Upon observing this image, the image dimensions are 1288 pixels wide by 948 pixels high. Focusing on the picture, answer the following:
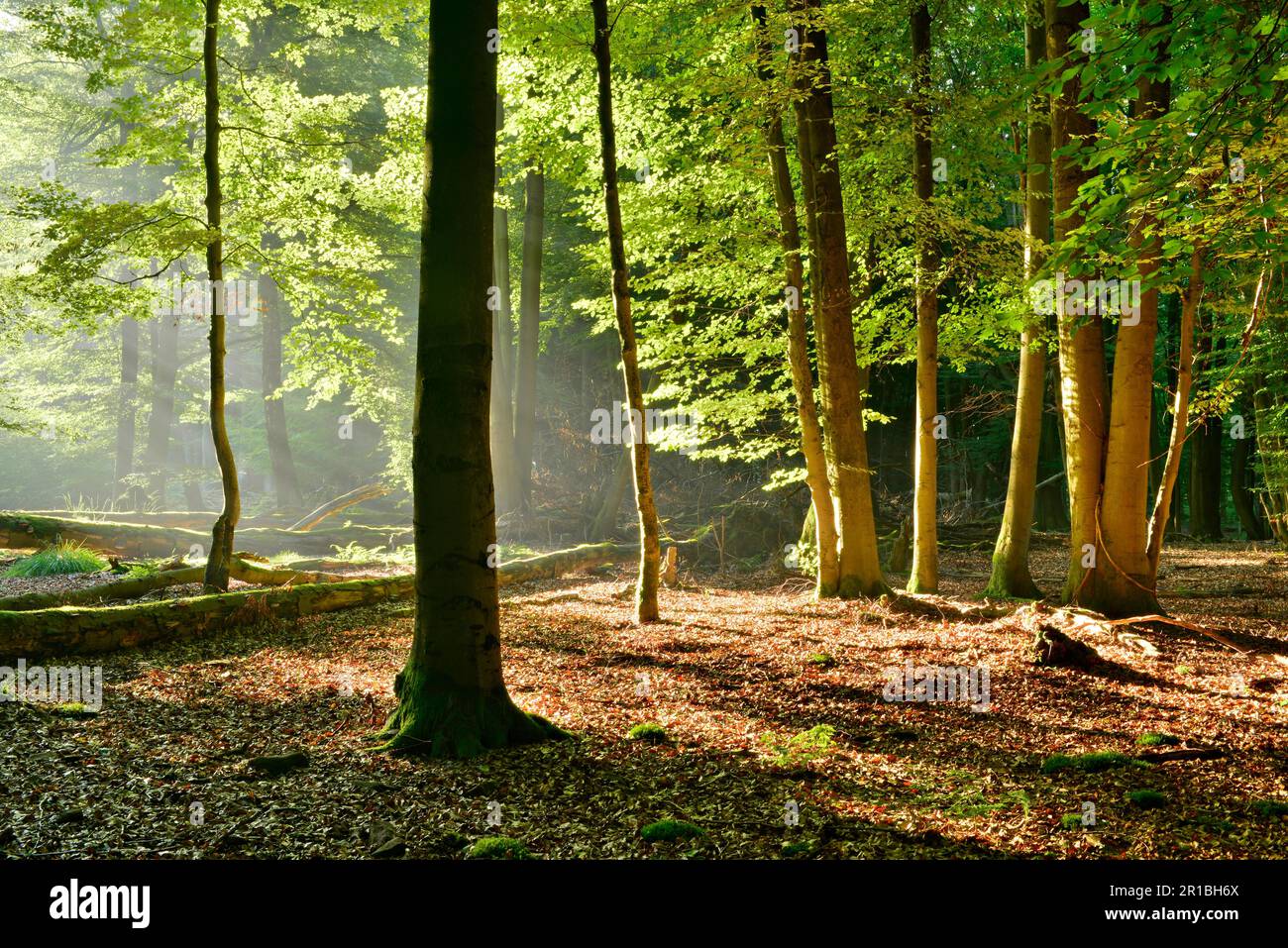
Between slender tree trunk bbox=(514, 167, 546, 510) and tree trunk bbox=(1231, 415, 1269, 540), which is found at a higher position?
slender tree trunk bbox=(514, 167, 546, 510)

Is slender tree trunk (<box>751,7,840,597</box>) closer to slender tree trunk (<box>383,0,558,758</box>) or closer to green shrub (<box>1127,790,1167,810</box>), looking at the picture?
slender tree trunk (<box>383,0,558,758</box>)

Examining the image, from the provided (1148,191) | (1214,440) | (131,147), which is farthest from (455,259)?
(1214,440)

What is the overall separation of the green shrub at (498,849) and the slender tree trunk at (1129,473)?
7.42 meters

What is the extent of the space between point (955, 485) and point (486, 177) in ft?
83.4

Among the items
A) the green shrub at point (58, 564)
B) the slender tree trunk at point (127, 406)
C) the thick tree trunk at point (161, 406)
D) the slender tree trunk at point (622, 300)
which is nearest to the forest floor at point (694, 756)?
the slender tree trunk at point (622, 300)

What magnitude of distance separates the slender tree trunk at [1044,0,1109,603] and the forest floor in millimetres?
1136

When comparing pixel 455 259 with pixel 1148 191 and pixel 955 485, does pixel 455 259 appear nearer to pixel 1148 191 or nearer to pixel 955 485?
pixel 1148 191

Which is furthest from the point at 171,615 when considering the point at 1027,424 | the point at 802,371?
the point at 1027,424

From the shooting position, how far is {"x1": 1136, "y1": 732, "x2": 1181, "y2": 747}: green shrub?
4.92 m

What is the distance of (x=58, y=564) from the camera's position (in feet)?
39.7

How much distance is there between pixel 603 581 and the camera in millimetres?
14562

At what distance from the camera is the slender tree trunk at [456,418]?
16.2ft

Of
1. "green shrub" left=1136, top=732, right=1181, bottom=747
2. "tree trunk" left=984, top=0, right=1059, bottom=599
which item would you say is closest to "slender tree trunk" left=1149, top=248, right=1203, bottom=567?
"tree trunk" left=984, top=0, right=1059, bottom=599

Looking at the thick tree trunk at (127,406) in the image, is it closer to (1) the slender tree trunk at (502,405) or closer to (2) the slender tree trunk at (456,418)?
(1) the slender tree trunk at (502,405)
